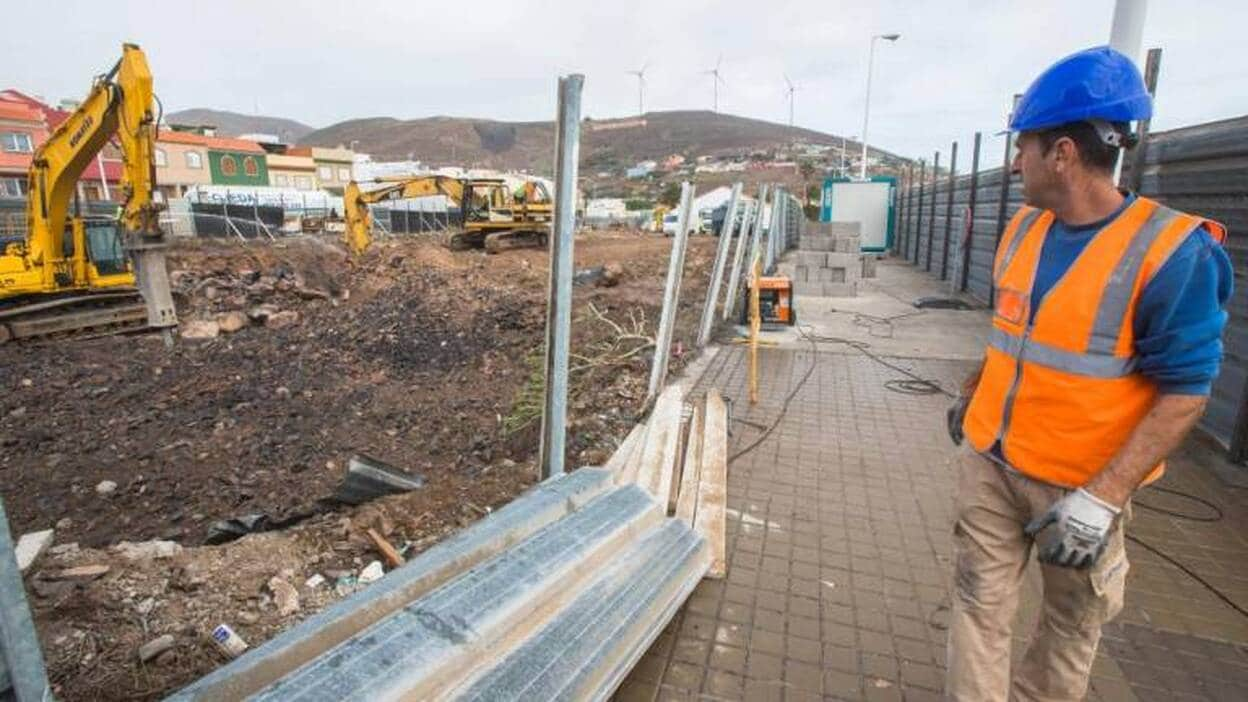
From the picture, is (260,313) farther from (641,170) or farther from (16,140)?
(641,170)

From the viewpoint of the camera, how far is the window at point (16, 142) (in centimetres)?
4599

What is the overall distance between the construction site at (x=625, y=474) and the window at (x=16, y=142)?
47475 mm

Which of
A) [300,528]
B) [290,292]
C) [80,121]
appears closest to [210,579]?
[300,528]

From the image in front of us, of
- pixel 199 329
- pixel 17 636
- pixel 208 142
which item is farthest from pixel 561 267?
pixel 208 142

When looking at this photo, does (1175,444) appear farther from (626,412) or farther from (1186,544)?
(626,412)

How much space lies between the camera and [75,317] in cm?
1154

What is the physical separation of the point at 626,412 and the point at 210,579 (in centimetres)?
366

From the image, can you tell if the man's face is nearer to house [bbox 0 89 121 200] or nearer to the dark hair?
the dark hair

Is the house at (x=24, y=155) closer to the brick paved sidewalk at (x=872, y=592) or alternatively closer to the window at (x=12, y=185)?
the window at (x=12, y=185)

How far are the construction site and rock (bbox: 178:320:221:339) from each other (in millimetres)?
85

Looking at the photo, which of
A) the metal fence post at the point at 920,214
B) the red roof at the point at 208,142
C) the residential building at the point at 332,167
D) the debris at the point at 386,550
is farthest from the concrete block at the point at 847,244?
the residential building at the point at 332,167

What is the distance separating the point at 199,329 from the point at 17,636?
12.5 m

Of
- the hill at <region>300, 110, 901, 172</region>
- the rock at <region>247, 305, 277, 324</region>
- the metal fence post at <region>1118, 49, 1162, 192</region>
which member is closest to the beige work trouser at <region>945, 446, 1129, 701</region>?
the metal fence post at <region>1118, 49, 1162, 192</region>

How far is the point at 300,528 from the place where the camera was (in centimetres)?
402
